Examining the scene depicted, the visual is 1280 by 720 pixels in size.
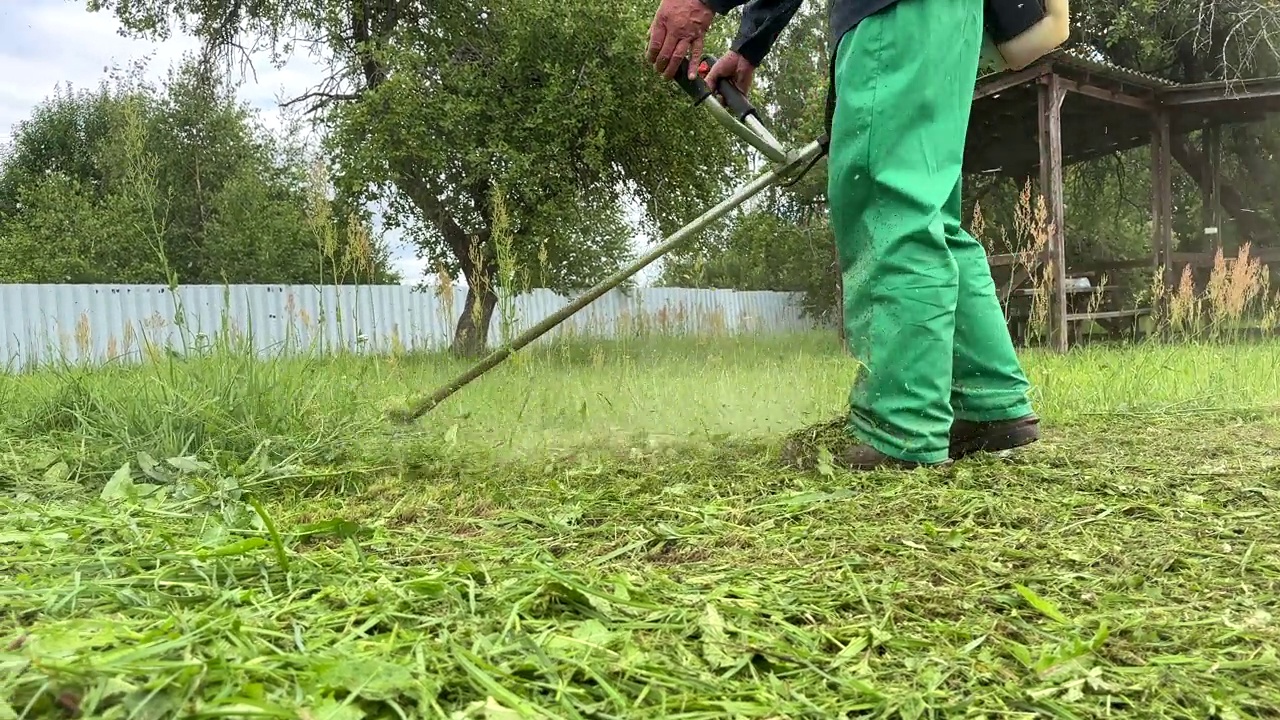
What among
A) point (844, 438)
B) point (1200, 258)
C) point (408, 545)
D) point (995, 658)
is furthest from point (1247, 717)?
point (1200, 258)

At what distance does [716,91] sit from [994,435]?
1123 mm

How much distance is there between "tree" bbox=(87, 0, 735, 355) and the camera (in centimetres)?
813

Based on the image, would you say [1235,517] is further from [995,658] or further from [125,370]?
[125,370]

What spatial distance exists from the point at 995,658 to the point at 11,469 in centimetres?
205

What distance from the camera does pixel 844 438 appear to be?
1.80 m

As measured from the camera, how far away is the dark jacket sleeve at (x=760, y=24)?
6.63 feet

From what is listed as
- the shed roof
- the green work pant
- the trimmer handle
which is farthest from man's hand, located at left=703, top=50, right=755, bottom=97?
the shed roof

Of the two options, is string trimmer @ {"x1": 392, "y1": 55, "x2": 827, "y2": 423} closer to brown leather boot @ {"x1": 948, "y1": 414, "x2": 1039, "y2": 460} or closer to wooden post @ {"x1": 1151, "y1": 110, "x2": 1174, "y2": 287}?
brown leather boot @ {"x1": 948, "y1": 414, "x2": 1039, "y2": 460}

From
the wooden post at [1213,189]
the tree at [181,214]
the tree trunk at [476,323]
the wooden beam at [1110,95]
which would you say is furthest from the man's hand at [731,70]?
the tree at [181,214]

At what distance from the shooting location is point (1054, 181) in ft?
23.5

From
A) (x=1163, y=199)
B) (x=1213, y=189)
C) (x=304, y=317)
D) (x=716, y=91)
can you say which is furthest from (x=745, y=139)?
(x=1213, y=189)

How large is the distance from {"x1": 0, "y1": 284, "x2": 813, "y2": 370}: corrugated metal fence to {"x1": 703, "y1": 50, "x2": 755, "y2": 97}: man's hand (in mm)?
989

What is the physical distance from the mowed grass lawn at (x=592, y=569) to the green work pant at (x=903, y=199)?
16cm

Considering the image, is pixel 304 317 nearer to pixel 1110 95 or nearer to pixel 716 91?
pixel 716 91
